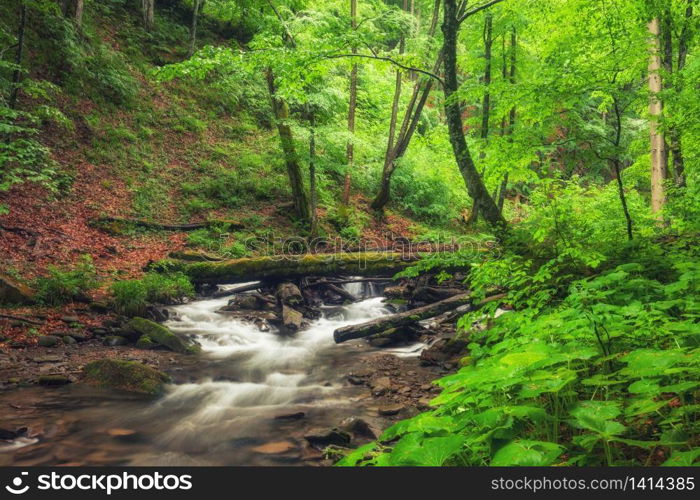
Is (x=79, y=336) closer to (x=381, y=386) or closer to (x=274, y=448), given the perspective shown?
(x=274, y=448)

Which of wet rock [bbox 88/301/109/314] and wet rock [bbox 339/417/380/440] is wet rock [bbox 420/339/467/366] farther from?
wet rock [bbox 88/301/109/314]

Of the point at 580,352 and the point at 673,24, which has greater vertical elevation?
the point at 673,24

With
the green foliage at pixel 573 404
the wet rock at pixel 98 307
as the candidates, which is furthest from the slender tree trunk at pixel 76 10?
the green foliage at pixel 573 404

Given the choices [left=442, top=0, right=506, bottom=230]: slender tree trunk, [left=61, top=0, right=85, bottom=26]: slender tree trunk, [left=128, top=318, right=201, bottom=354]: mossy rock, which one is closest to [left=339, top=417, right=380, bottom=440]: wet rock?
[left=442, top=0, right=506, bottom=230]: slender tree trunk

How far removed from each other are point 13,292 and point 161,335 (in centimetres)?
293

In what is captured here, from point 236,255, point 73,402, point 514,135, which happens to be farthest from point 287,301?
point 514,135

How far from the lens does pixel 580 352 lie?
2.35 m

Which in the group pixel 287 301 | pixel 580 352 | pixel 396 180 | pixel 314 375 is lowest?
pixel 314 375

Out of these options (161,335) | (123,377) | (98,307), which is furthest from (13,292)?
(123,377)

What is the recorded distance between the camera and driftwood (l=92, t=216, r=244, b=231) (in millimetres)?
12461

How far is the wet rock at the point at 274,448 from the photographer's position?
4.81 meters

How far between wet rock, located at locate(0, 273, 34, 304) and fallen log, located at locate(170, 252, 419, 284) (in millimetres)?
3166
